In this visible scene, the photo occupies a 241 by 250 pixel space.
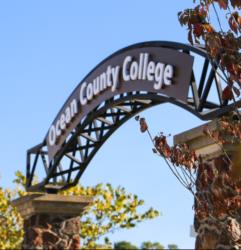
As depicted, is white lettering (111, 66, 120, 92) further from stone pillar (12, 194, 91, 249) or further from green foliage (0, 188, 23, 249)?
green foliage (0, 188, 23, 249)

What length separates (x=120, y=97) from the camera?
48.0 feet

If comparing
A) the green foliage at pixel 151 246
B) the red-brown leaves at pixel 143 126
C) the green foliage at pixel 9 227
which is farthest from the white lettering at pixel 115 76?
the green foliage at pixel 151 246

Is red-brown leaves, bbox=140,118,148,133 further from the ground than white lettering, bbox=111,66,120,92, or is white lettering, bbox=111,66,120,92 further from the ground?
white lettering, bbox=111,66,120,92

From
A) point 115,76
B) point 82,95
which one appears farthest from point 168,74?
point 82,95

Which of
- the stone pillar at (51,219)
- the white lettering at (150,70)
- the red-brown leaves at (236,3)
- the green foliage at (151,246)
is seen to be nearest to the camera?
the red-brown leaves at (236,3)

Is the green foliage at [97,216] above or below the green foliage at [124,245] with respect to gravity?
below

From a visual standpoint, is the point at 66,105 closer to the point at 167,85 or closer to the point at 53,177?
the point at 53,177

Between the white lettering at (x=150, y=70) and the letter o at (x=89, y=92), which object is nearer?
the white lettering at (x=150, y=70)

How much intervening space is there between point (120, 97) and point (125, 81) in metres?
0.41

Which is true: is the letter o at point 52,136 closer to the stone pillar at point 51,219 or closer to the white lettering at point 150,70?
the stone pillar at point 51,219

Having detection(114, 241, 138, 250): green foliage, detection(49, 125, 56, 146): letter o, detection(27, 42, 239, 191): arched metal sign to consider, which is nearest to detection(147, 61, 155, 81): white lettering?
detection(27, 42, 239, 191): arched metal sign

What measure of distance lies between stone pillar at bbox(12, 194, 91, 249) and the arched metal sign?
35cm

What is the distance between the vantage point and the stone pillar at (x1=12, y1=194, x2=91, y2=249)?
17734 millimetres

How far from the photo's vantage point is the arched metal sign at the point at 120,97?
11617 mm
